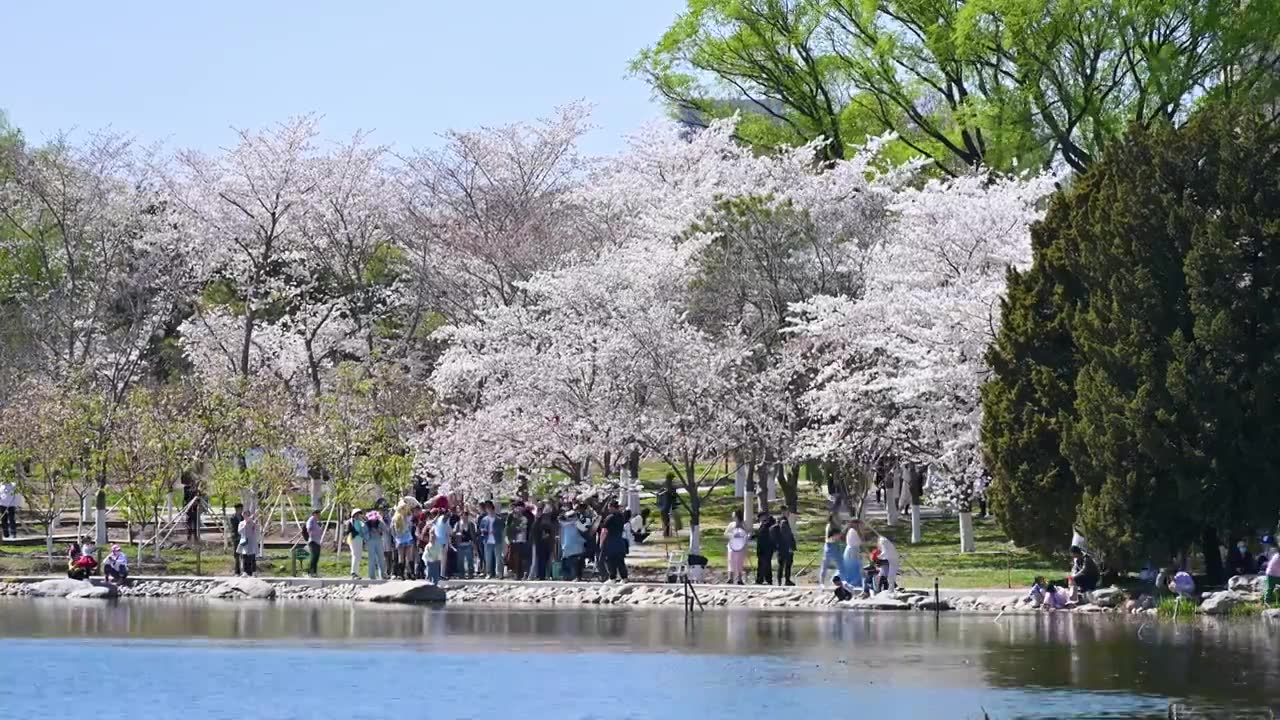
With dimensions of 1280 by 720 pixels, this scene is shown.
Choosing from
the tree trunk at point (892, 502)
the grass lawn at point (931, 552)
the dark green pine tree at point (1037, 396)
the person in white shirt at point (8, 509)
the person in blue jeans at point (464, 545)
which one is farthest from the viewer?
the tree trunk at point (892, 502)

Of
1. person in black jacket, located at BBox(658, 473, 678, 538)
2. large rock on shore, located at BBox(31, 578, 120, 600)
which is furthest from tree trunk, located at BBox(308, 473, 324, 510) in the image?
large rock on shore, located at BBox(31, 578, 120, 600)

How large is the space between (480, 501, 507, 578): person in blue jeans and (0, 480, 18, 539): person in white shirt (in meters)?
13.8

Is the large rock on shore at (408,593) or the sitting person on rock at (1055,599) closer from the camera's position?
the sitting person on rock at (1055,599)

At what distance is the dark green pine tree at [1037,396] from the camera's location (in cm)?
3766

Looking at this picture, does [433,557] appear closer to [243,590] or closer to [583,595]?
[583,595]

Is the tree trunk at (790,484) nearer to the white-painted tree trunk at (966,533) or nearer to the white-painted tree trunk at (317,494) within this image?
the white-painted tree trunk at (966,533)

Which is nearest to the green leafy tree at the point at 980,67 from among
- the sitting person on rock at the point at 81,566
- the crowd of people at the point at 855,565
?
the crowd of people at the point at 855,565

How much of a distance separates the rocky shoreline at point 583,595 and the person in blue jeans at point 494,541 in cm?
112

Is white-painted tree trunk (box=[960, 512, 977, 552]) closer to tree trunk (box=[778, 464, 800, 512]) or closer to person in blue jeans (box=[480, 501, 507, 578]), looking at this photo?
tree trunk (box=[778, 464, 800, 512])

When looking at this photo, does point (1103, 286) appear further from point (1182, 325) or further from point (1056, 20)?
point (1056, 20)

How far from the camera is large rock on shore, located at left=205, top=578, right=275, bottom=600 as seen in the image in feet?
140

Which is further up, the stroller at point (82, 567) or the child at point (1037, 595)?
the stroller at point (82, 567)

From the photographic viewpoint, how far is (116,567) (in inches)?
1710

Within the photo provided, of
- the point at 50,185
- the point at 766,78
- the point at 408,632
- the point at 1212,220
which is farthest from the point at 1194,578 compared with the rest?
the point at 50,185
